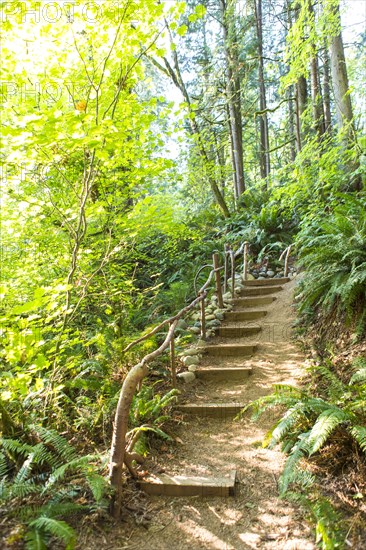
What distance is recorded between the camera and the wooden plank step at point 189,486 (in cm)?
289

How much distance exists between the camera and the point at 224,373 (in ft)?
16.4

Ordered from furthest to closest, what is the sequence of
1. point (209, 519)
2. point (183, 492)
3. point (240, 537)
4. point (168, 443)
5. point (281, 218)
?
point (281, 218), point (168, 443), point (183, 492), point (209, 519), point (240, 537)

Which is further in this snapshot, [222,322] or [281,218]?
[281,218]

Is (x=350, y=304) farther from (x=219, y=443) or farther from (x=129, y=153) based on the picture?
(x=129, y=153)

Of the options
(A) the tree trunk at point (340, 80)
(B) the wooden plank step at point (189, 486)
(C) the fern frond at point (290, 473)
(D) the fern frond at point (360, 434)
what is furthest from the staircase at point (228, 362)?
(A) the tree trunk at point (340, 80)

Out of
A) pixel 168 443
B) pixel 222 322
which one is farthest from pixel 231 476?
pixel 222 322

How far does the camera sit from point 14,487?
252cm

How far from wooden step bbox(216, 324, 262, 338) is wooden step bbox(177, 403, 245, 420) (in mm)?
2138

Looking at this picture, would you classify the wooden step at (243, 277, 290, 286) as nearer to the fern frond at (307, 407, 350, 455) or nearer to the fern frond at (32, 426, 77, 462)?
the fern frond at (307, 407, 350, 455)

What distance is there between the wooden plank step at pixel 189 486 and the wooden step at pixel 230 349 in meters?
2.63

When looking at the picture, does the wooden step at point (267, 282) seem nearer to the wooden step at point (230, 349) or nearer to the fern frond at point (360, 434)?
the wooden step at point (230, 349)

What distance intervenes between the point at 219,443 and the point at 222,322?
3.19 meters

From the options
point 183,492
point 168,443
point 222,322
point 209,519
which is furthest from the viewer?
point 222,322

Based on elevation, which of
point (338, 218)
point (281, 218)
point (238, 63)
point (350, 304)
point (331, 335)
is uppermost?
point (238, 63)
